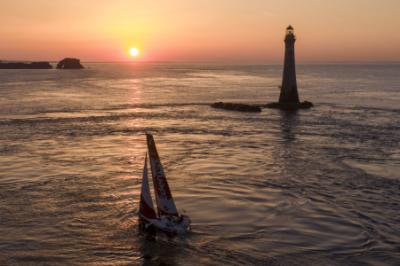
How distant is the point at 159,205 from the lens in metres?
17.3

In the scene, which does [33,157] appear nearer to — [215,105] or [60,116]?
[60,116]

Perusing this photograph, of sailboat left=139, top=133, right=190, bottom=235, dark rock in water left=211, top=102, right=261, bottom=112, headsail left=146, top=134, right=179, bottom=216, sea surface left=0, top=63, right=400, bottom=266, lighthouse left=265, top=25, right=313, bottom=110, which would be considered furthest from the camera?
lighthouse left=265, top=25, right=313, bottom=110

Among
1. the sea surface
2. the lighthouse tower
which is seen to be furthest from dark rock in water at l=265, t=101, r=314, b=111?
the sea surface

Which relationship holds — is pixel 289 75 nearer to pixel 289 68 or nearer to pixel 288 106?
pixel 289 68

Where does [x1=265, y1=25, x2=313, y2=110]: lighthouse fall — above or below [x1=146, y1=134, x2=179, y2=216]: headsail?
above

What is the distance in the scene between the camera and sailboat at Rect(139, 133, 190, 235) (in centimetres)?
1689

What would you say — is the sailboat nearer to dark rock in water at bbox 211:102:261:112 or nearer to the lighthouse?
dark rock in water at bbox 211:102:261:112

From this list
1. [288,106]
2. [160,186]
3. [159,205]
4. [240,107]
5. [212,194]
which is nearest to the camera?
[160,186]

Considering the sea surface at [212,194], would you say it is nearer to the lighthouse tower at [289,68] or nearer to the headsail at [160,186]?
the headsail at [160,186]

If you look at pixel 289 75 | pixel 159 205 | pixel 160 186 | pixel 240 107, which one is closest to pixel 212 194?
pixel 159 205

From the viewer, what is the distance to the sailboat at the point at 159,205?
16.9 meters

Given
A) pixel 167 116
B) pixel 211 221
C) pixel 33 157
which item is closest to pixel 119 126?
pixel 167 116

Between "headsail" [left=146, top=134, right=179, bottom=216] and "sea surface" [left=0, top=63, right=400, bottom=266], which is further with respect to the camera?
"headsail" [left=146, top=134, right=179, bottom=216]

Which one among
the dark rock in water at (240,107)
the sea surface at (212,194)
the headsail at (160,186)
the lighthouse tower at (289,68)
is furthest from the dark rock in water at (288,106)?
the headsail at (160,186)
